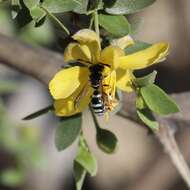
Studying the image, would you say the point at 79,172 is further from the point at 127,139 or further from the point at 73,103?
the point at 127,139

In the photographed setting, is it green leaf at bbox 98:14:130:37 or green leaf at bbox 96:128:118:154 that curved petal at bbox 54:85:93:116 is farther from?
green leaf at bbox 96:128:118:154

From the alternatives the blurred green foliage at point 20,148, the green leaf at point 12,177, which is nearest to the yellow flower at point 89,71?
the blurred green foliage at point 20,148

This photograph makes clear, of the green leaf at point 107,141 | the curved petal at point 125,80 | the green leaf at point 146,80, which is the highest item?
the green leaf at point 146,80

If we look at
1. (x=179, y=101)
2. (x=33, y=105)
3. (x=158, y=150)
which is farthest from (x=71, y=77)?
(x=158, y=150)

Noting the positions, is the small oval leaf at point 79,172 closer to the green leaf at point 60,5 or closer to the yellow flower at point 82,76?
the yellow flower at point 82,76

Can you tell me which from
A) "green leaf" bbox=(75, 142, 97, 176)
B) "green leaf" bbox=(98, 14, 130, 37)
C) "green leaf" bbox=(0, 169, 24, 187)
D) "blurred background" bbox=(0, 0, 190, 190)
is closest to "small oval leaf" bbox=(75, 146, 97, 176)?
"green leaf" bbox=(75, 142, 97, 176)

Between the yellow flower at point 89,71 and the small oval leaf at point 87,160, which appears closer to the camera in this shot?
the yellow flower at point 89,71

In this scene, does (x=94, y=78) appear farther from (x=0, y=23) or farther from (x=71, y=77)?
(x=0, y=23)
